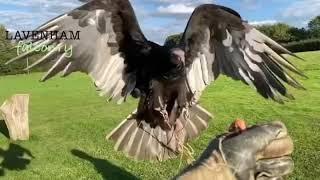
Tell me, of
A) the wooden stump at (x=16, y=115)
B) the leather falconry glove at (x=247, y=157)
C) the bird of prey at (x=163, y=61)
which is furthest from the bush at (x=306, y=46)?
the leather falconry glove at (x=247, y=157)

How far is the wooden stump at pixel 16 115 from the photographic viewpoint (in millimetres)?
9453

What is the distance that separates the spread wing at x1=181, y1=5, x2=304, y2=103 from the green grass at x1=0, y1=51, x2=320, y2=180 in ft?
9.92

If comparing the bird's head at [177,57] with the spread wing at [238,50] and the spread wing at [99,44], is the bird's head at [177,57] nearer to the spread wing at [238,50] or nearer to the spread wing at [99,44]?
the spread wing at [238,50]

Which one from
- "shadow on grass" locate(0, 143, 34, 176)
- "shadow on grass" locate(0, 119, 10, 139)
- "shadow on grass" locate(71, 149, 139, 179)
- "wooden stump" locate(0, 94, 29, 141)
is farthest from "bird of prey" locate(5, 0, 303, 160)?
"shadow on grass" locate(0, 119, 10, 139)

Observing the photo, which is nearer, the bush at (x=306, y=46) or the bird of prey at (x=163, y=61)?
the bird of prey at (x=163, y=61)

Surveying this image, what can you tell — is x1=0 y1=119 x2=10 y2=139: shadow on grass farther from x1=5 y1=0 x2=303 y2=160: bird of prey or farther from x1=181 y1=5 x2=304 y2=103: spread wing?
x1=181 y1=5 x2=304 y2=103: spread wing

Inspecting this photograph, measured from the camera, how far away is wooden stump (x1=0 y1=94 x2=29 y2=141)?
9.45 metres

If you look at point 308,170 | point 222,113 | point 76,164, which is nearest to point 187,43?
point 308,170

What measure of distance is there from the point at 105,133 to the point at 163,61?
5.41 m

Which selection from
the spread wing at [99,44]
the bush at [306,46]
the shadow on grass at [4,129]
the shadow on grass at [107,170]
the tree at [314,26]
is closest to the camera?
the spread wing at [99,44]

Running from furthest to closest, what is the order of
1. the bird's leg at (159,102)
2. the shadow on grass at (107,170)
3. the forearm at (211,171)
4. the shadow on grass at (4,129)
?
the shadow on grass at (4,129) → the shadow on grass at (107,170) → the bird's leg at (159,102) → the forearm at (211,171)

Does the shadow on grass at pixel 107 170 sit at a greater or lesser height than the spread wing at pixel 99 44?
lesser

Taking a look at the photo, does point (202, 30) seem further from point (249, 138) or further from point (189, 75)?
point (249, 138)

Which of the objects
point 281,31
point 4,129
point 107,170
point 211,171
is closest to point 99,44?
point 211,171
